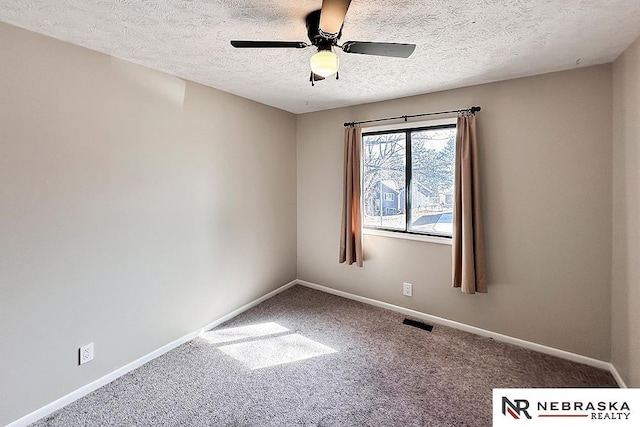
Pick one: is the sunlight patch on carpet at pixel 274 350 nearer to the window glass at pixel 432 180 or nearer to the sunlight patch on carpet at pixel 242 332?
the sunlight patch on carpet at pixel 242 332

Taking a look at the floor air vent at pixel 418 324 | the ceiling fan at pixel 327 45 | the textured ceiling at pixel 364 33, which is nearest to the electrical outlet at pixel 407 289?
the floor air vent at pixel 418 324

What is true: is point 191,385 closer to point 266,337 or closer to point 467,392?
point 266,337

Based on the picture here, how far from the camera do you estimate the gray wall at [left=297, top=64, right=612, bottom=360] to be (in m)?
2.28

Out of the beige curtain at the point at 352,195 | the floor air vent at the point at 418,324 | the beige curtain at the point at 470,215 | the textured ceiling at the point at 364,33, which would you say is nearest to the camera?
the textured ceiling at the point at 364,33

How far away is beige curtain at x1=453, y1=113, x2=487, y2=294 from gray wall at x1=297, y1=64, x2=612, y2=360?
12cm

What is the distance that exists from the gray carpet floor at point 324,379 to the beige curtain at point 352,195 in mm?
868

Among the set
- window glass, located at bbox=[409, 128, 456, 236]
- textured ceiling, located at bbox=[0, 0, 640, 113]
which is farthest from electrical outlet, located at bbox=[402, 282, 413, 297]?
textured ceiling, located at bbox=[0, 0, 640, 113]

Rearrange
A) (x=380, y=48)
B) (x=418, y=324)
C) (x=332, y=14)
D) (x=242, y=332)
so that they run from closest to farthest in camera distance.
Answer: (x=332, y=14)
(x=380, y=48)
(x=242, y=332)
(x=418, y=324)

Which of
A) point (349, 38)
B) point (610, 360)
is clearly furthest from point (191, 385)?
point (610, 360)

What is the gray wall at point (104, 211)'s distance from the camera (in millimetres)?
1729

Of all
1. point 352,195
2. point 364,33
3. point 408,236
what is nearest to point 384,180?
point 352,195

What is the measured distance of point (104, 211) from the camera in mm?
2111

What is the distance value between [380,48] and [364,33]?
10.9 inches

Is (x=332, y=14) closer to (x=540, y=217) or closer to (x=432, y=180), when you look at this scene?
(x=432, y=180)
